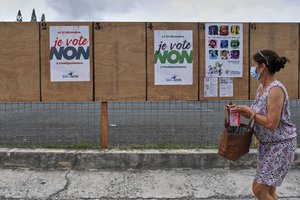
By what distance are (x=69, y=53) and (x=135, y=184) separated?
2663 millimetres

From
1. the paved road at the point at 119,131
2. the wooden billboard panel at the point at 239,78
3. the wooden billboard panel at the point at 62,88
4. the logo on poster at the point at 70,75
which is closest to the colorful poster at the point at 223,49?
the wooden billboard panel at the point at 239,78

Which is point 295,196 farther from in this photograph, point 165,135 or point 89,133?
point 89,133

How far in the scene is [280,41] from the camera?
21.4 feet

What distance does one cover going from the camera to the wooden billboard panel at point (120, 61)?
20.7ft

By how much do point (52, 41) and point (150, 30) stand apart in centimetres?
179

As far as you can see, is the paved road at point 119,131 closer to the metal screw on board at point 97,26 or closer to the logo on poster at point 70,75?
the logo on poster at point 70,75

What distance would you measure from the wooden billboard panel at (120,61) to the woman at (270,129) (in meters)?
3.36

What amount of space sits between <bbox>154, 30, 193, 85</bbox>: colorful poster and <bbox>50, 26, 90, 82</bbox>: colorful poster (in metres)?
1.28

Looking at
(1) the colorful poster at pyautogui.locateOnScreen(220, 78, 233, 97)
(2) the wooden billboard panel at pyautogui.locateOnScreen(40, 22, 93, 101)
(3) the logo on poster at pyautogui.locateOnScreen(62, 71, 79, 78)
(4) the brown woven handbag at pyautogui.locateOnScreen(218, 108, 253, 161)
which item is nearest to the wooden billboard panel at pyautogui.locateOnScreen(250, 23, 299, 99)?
(1) the colorful poster at pyautogui.locateOnScreen(220, 78, 233, 97)

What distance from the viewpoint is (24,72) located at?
632cm

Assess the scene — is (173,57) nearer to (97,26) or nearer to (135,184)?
(97,26)

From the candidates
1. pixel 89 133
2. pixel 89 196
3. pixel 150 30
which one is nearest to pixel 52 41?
pixel 150 30

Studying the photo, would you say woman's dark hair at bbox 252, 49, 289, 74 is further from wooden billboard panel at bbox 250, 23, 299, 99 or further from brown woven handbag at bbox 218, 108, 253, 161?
wooden billboard panel at bbox 250, 23, 299, 99

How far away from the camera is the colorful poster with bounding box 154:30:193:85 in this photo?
6.34m
